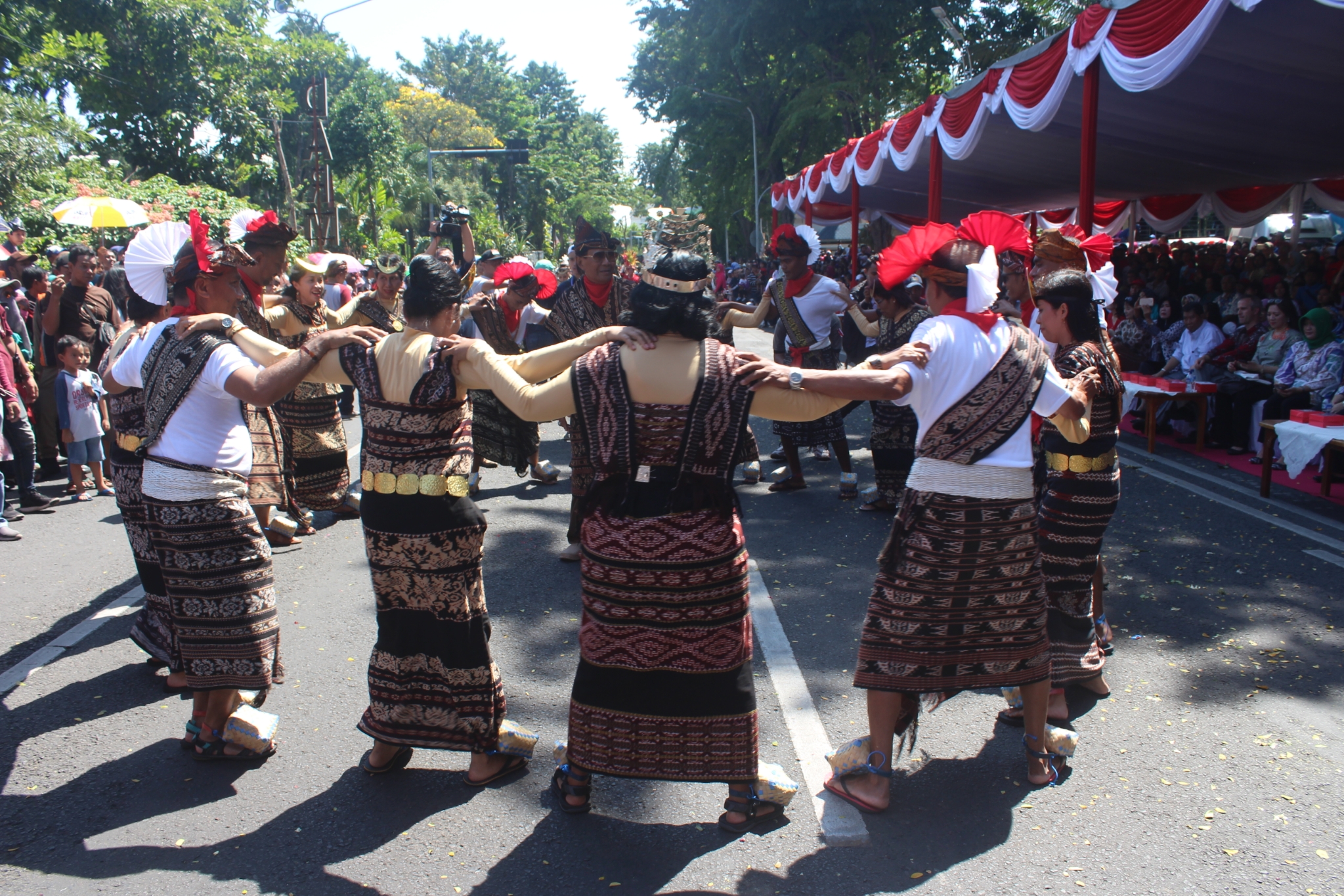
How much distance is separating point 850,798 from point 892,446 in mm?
3858

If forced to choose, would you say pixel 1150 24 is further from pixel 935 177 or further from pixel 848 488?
pixel 935 177

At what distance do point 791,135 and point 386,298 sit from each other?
82.4 ft

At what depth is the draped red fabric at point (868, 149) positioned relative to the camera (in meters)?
12.8

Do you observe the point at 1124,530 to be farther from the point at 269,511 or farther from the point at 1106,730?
the point at 269,511

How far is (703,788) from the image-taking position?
337cm

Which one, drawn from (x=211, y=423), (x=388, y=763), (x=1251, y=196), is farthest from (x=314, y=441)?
(x=1251, y=196)

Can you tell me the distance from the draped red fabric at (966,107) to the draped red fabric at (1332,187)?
8.19m

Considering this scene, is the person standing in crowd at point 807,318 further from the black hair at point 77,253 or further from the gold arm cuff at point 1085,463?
the black hair at point 77,253

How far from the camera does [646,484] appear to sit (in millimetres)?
2932

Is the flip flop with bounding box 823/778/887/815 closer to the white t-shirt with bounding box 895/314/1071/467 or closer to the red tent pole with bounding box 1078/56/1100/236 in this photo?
the white t-shirt with bounding box 895/314/1071/467

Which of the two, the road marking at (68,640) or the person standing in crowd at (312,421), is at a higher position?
the person standing in crowd at (312,421)

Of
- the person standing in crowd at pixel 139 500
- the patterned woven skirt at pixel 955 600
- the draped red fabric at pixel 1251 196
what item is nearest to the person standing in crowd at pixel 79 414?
the person standing in crowd at pixel 139 500

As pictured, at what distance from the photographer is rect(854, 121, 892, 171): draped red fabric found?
1277 cm

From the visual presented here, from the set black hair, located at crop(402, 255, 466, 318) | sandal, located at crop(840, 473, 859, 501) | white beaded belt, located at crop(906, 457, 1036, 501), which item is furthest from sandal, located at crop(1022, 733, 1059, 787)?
sandal, located at crop(840, 473, 859, 501)
